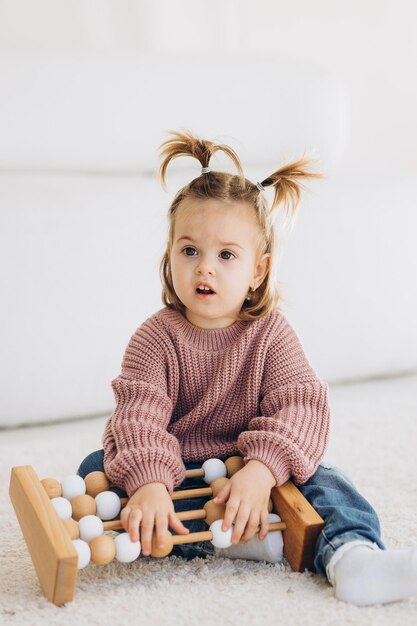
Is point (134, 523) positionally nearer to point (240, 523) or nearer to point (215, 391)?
point (240, 523)

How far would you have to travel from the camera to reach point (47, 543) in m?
0.83

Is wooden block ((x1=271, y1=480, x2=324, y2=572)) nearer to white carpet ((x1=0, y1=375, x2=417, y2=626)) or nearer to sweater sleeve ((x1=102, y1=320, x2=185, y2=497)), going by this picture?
white carpet ((x1=0, y1=375, x2=417, y2=626))

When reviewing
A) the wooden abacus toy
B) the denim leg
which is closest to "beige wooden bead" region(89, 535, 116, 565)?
the wooden abacus toy


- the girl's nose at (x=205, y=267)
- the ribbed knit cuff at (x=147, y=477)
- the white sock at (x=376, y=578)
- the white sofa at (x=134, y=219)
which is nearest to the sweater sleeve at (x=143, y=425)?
the ribbed knit cuff at (x=147, y=477)

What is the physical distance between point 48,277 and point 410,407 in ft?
2.30

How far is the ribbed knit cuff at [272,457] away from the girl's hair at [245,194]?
18 cm

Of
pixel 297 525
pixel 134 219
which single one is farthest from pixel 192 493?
pixel 134 219

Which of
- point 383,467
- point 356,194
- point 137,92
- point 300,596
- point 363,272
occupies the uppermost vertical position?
point 137,92

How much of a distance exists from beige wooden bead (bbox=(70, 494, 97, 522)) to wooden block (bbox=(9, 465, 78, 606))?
0.15 feet

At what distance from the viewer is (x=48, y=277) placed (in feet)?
4.85

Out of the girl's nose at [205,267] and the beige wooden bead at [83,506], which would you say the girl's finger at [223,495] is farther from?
the girl's nose at [205,267]

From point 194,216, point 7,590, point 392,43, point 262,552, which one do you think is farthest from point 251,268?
point 392,43

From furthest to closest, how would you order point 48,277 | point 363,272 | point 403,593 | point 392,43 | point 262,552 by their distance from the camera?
point 392,43 → point 363,272 → point 48,277 → point 262,552 → point 403,593

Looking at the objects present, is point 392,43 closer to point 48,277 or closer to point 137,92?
point 137,92
